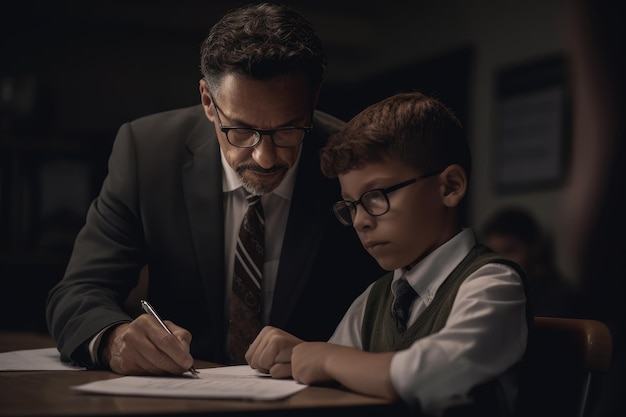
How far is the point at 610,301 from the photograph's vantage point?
3.96 metres

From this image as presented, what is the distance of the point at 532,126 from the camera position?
15.0 feet

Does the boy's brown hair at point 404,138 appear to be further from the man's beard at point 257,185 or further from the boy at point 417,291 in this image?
the man's beard at point 257,185

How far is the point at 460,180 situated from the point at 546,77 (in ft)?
10.8

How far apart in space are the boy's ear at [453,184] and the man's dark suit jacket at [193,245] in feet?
1.58

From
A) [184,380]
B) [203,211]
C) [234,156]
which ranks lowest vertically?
[184,380]

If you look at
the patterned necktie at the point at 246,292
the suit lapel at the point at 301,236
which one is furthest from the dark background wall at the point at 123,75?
the patterned necktie at the point at 246,292

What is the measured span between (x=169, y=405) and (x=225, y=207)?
2.99 feet

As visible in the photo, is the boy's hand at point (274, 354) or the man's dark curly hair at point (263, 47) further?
the man's dark curly hair at point (263, 47)

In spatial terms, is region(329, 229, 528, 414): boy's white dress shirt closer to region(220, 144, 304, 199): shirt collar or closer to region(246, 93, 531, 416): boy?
region(246, 93, 531, 416): boy

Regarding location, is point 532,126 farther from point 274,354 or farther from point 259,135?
point 274,354

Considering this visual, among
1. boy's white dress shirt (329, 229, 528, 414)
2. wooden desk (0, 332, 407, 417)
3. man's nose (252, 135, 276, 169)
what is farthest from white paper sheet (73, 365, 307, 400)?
man's nose (252, 135, 276, 169)

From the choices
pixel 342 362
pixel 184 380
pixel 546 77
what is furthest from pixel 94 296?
pixel 546 77

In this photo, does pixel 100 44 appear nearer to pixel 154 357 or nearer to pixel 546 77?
pixel 546 77

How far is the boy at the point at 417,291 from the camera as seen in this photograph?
113 centimetres
